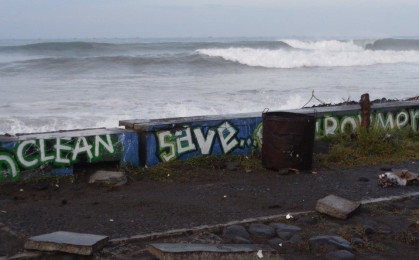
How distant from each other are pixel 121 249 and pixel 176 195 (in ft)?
6.41

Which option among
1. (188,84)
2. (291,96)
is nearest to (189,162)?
(291,96)

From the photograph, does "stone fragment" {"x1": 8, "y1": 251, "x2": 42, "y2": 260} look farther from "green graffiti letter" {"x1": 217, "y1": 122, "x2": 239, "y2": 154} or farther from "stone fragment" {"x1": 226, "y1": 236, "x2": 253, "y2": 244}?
"green graffiti letter" {"x1": 217, "y1": 122, "x2": 239, "y2": 154}

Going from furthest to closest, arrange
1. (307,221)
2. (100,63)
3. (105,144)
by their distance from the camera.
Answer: (100,63) < (105,144) < (307,221)

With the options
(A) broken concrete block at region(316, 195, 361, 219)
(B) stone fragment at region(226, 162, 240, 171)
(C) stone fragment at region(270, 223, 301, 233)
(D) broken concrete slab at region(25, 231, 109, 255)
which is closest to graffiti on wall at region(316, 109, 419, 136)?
(B) stone fragment at region(226, 162, 240, 171)

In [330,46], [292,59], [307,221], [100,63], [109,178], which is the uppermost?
[330,46]

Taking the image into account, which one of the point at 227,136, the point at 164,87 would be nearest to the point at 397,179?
the point at 227,136

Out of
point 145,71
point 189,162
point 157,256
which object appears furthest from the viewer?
point 145,71

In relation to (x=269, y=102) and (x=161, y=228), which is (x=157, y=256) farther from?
(x=269, y=102)

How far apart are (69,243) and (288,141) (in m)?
4.05

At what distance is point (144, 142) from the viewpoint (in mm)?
7648

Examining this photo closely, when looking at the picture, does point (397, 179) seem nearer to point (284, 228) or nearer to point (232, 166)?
point (232, 166)

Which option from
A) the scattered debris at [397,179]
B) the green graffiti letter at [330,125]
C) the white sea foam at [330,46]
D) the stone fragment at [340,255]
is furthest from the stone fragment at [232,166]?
the white sea foam at [330,46]

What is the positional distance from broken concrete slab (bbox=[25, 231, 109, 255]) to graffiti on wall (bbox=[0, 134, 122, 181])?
7.58 ft

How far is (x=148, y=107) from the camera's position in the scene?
49.9 feet
